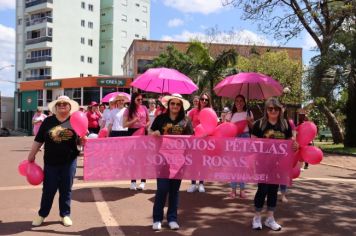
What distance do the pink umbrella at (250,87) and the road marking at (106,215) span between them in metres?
2.93

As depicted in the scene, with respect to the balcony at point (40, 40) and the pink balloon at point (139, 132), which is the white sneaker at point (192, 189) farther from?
the balcony at point (40, 40)

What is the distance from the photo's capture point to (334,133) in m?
28.7

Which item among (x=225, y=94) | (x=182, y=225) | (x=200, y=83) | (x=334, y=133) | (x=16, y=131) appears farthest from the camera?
(x=16, y=131)

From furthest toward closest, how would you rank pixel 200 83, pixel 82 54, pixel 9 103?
pixel 82 54, pixel 9 103, pixel 200 83

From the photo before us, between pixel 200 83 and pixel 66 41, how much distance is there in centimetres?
4578

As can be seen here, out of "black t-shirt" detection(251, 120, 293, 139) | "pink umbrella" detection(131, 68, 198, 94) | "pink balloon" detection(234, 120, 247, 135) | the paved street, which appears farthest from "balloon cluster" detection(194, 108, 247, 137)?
"pink umbrella" detection(131, 68, 198, 94)

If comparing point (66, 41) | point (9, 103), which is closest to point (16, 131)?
point (9, 103)

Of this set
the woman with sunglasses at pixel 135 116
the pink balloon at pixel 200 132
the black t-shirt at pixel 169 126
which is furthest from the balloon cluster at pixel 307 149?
the woman with sunglasses at pixel 135 116

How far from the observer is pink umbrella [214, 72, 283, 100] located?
8.25 m

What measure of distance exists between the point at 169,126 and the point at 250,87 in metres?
3.07

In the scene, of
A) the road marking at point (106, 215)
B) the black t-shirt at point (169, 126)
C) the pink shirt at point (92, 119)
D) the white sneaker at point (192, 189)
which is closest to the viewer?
the road marking at point (106, 215)

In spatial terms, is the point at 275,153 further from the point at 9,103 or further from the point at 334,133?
Result: the point at 9,103

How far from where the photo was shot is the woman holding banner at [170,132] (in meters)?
6.41

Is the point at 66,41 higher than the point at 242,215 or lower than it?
higher
